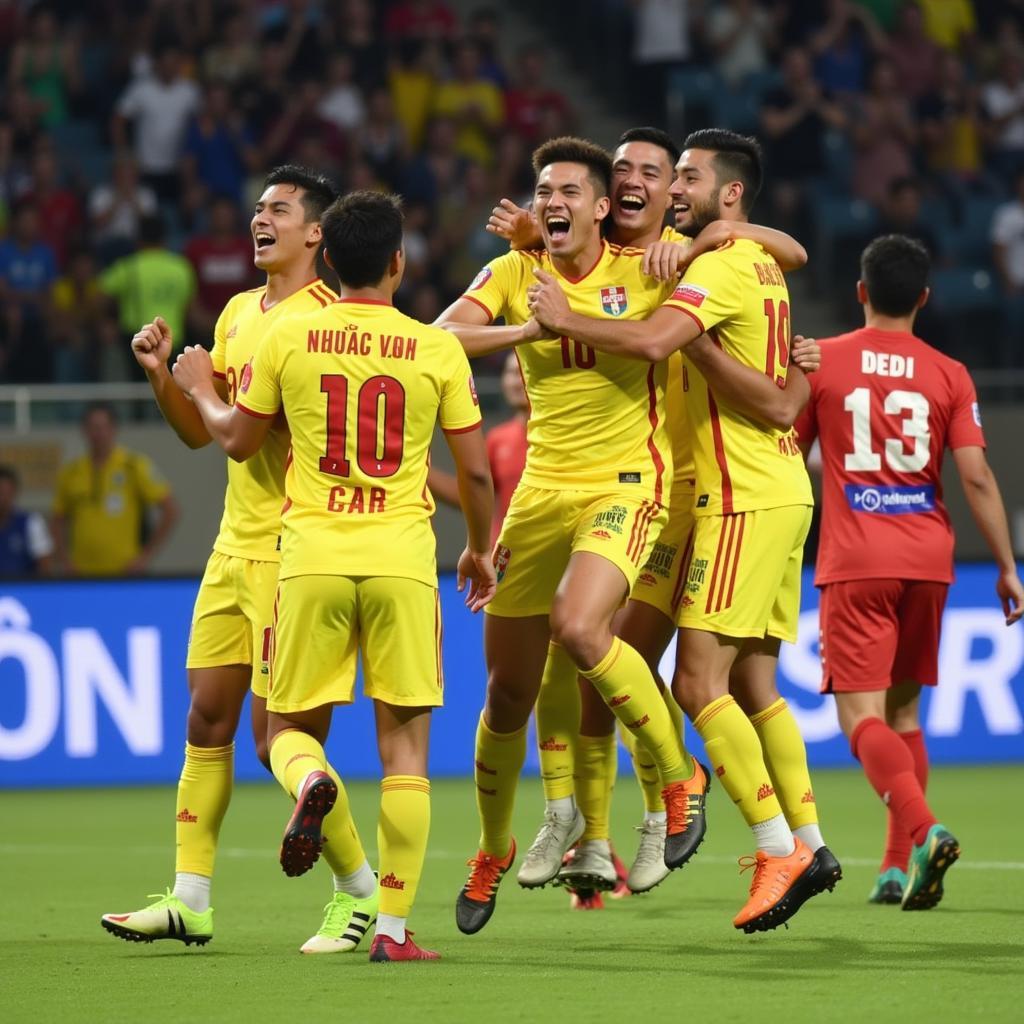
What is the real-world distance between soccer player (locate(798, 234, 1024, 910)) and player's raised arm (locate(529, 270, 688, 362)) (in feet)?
4.62

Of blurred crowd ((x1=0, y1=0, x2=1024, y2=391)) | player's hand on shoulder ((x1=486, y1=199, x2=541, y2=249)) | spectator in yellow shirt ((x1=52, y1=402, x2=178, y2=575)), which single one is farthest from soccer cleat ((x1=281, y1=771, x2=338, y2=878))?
blurred crowd ((x1=0, y1=0, x2=1024, y2=391))

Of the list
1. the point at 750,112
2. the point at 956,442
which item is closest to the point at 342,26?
the point at 750,112

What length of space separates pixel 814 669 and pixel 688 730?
88 cm

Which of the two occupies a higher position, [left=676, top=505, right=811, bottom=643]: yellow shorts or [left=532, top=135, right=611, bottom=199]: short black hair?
[left=532, top=135, right=611, bottom=199]: short black hair

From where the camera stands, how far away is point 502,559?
282 inches

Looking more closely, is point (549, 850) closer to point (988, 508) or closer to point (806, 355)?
point (806, 355)

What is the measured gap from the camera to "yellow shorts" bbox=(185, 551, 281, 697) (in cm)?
661

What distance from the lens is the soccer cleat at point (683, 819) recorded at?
662 cm

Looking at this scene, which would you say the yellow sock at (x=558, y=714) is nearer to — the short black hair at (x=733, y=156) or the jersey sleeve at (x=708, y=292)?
the jersey sleeve at (x=708, y=292)

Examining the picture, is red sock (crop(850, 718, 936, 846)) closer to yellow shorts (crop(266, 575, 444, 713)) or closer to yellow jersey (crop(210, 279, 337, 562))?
yellow shorts (crop(266, 575, 444, 713))

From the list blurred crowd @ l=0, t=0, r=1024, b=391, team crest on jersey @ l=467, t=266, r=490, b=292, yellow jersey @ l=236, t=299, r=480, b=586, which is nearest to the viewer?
yellow jersey @ l=236, t=299, r=480, b=586

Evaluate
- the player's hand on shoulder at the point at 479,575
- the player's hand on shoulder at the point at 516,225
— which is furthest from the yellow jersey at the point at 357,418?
the player's hand on shoulder at the point at 516,225

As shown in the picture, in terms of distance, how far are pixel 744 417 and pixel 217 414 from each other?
1.83m

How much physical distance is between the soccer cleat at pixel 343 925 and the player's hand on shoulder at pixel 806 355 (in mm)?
2386
